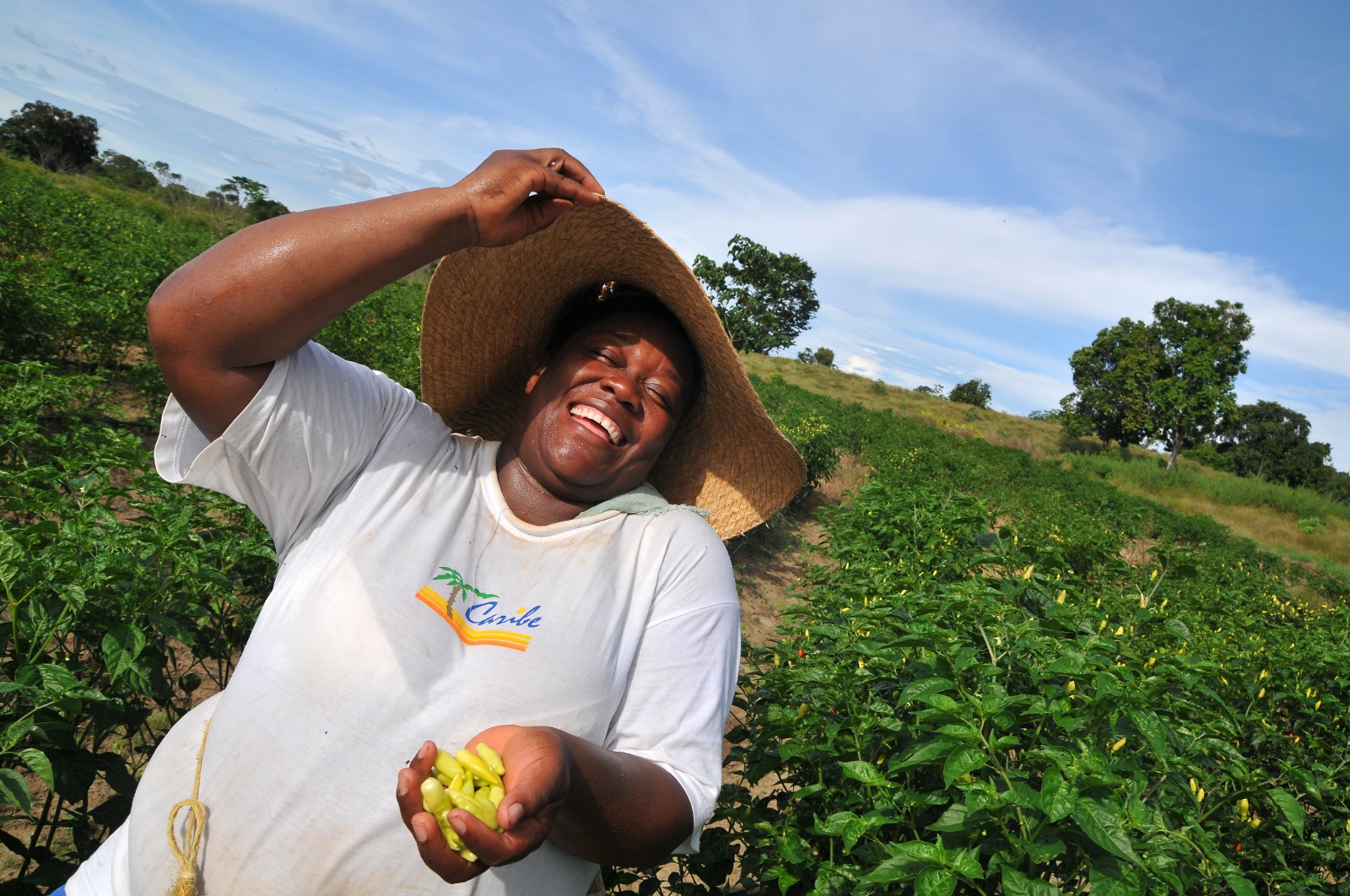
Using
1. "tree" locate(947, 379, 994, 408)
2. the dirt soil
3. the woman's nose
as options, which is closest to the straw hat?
the woman's nose

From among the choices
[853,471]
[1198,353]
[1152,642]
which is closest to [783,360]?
→ [1198,353]

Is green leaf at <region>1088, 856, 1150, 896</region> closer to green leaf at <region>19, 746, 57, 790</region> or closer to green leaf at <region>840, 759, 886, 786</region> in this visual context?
green leaf at <region>840, 759, 886, 786</region>

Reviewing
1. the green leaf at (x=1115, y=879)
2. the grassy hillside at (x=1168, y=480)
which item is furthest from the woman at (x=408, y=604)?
the grassy hillside at (x=1168, y=480)

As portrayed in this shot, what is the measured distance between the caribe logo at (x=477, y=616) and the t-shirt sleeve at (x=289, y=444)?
0.84 feet

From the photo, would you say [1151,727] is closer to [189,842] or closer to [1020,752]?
[1020,752]

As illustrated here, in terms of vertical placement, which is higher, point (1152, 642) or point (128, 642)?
point (1152, 642)

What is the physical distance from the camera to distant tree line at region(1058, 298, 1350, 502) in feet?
104

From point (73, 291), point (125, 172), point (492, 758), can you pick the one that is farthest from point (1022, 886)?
point (125, 172)

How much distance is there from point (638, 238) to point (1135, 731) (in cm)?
153

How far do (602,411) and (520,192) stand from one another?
0.43 metres

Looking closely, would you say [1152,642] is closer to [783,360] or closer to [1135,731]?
[1135,731]

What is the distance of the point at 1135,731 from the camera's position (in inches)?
64.0

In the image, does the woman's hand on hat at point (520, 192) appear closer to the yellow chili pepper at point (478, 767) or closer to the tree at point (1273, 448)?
the yellow chili pepper at point (478, 767)

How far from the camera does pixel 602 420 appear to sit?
1402 mm
